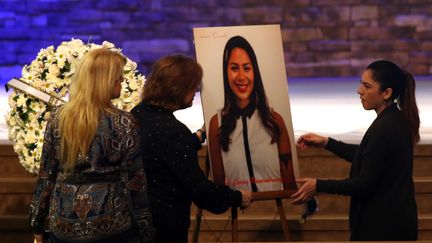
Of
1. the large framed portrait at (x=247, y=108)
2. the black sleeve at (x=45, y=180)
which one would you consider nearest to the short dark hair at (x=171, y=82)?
the black sleeve at (x=45, y=180)

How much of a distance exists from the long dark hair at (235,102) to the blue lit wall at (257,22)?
354cm

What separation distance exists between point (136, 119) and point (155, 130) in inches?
4.0

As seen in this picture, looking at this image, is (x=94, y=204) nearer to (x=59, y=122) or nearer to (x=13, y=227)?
(x=59, y=122)

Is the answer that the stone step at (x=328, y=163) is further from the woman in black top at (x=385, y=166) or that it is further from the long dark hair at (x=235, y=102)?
the woman in black top at (x=385, y=166)

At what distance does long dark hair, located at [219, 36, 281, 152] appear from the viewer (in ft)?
14.9

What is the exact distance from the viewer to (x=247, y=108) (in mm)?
4590

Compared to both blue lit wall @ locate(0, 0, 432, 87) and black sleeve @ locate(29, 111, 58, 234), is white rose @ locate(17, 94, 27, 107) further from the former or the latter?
blue lit wall @ locate(0, 0, 432, 87)

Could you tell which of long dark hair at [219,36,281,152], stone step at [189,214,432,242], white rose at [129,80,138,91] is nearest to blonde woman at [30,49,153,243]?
long dark hair at [219,36,281,152]

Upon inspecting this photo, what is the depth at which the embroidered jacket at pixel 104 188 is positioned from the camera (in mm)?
3482

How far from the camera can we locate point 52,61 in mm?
4723

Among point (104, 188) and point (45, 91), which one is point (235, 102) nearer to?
point (45, 91)

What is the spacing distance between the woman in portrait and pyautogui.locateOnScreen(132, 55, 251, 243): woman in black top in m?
0.62

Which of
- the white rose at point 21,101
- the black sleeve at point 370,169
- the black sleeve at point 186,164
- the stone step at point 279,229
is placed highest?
the white rose at point 21,101

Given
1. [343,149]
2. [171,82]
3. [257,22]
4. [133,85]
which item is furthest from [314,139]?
[257,22]
